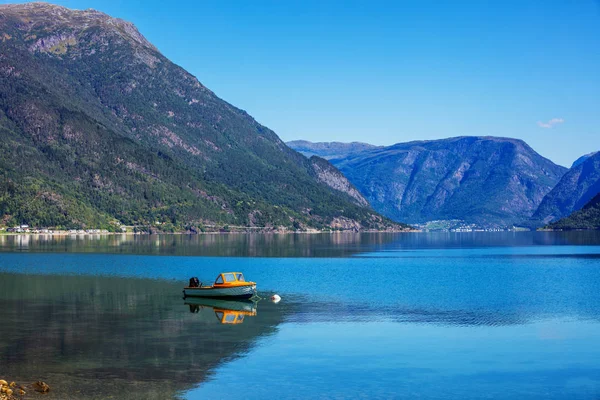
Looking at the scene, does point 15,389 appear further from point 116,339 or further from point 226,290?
point 226,290

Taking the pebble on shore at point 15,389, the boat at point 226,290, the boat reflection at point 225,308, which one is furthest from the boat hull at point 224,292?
the pebble on shore at point 15,389

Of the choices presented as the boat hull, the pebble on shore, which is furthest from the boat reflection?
the pebble on shore

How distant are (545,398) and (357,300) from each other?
4326 cm

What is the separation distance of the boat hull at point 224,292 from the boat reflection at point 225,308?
53 centimetres

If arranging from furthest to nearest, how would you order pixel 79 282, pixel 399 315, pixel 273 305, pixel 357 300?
pixel 79 282
pixel 357 300
pixel 273 305
pixel 399 315

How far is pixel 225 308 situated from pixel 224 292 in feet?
19.6

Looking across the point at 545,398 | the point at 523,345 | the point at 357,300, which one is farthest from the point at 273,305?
the point at 545,398

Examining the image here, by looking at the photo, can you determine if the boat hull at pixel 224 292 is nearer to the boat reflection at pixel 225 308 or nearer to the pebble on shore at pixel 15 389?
the boat reflection at pixel 225 308

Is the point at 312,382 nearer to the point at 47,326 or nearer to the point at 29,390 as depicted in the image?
the point at 29,390

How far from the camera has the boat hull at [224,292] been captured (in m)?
80.1

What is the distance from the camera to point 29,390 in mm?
40156

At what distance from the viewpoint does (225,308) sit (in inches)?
2970

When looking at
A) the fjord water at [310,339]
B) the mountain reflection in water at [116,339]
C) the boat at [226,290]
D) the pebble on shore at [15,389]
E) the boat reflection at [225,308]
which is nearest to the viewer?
the pebble on shore at [15,389]

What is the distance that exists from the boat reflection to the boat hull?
0.53 m
